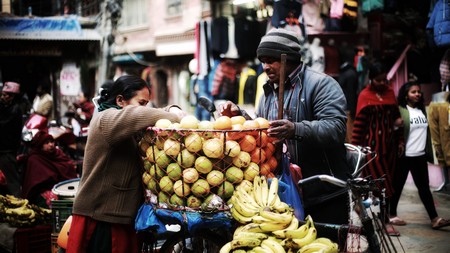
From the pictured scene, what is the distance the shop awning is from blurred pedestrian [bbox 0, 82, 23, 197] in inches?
312

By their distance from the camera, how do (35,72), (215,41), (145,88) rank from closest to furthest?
(145,88)
(215,41)
(35,72)

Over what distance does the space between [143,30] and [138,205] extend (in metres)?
21.4

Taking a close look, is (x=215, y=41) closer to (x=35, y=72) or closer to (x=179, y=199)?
(x=179, y=199)

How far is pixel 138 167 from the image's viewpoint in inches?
138

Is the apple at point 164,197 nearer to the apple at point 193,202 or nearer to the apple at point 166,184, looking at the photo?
the apple at point 166,184

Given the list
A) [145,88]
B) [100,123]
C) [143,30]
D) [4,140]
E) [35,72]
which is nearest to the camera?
[100,123]

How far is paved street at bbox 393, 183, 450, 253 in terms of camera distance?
→ 5.83 meters

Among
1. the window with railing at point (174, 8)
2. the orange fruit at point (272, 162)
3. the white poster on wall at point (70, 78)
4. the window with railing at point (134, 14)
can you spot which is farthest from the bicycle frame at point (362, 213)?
the window with railing at point (134, 14)

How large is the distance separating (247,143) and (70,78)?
16.8m

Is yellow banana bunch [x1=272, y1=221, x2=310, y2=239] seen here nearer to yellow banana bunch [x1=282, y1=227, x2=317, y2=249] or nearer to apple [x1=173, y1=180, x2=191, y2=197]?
yellow banana bunch [x1=282, y1=227, x2=317, y2=249]

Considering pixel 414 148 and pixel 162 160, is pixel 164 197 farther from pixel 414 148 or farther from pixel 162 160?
pixel 414 148

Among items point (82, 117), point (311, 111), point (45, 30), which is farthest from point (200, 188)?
point (45, 30)

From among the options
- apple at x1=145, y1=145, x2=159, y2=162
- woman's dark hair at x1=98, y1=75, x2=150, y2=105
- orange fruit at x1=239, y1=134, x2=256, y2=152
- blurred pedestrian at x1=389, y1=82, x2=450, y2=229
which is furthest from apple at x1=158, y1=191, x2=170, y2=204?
blurred pedestrian at x1=389, y1=82, x2=450, y2=229

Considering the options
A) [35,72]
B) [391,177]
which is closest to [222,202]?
[391,177]
